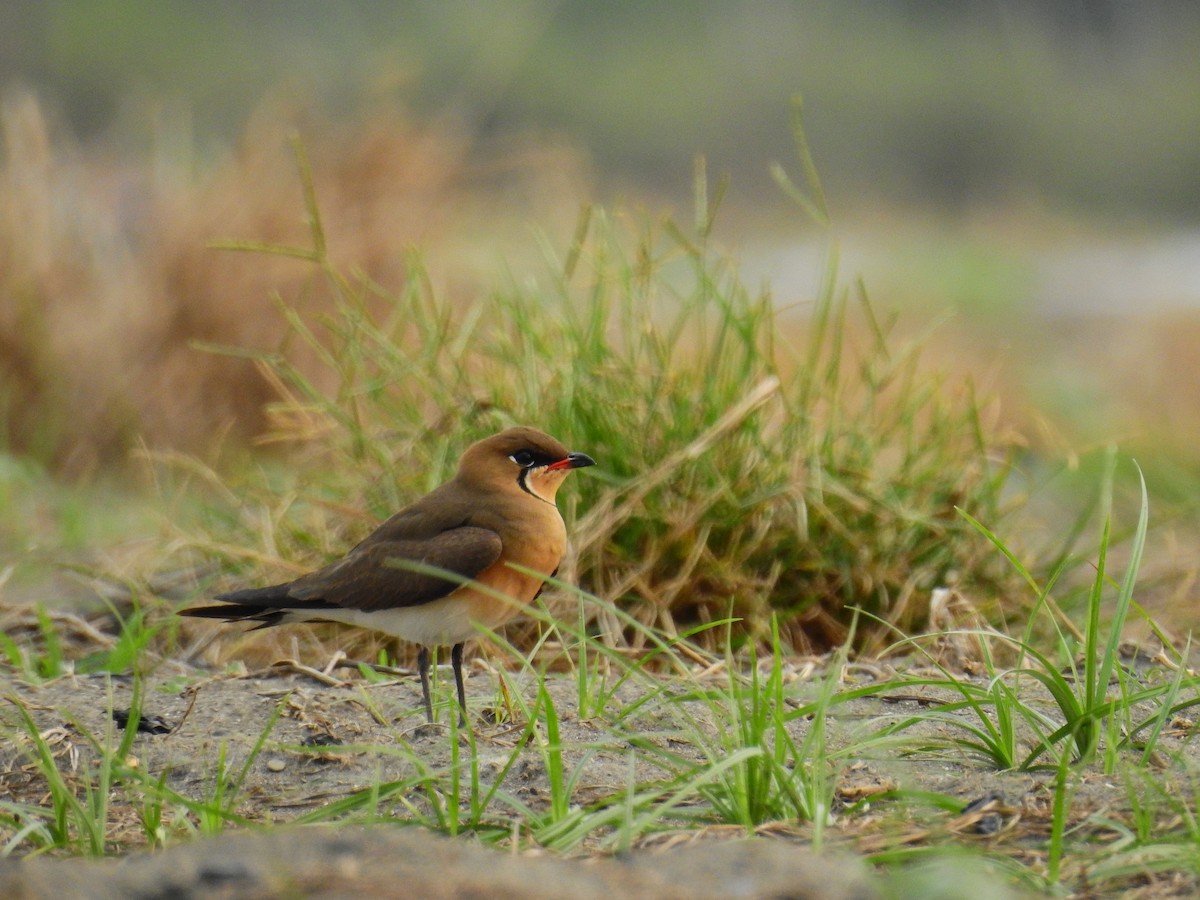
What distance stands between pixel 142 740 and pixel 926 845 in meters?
1.68

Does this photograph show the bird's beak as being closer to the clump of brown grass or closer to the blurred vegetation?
the clump of brown grass

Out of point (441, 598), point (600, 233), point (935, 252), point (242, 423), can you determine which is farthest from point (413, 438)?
point (935, 252)

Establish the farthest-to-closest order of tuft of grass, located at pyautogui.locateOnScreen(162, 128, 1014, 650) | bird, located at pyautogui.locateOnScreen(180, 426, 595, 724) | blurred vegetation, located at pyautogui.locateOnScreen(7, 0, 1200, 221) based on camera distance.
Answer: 1. blurred vegetation, located at pyautogui.locateOnScreen(7, 0, 1200, 221)
2. tuft of grass, located at pyautogui.locateOnScreen(162, 128, 1014, 650)
3. bird, located at pyautogui.locateOnScreen(180, 426, 595, 724)

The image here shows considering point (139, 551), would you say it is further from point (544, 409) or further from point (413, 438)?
point (544, 409)

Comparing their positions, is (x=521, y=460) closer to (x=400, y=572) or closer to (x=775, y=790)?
(x=400, y=572)

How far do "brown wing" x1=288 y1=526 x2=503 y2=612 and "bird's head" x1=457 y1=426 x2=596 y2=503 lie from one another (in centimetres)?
21

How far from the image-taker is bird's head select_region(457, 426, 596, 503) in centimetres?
349

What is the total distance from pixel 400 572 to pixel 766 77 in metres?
29.7

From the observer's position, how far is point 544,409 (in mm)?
4484

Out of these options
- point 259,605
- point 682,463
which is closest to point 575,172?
point 682,463

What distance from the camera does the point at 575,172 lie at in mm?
7594

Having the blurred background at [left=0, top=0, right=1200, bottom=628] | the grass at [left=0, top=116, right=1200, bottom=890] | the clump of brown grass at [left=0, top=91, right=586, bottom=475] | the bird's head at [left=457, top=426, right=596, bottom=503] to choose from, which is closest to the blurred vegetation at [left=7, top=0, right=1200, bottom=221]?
the blurred background at [left=0, top=0, right=1200, bottom=628]

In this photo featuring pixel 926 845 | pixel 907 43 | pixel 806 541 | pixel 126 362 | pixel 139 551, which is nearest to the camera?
pixel 926 845

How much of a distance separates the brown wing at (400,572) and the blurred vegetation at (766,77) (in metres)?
23.5
